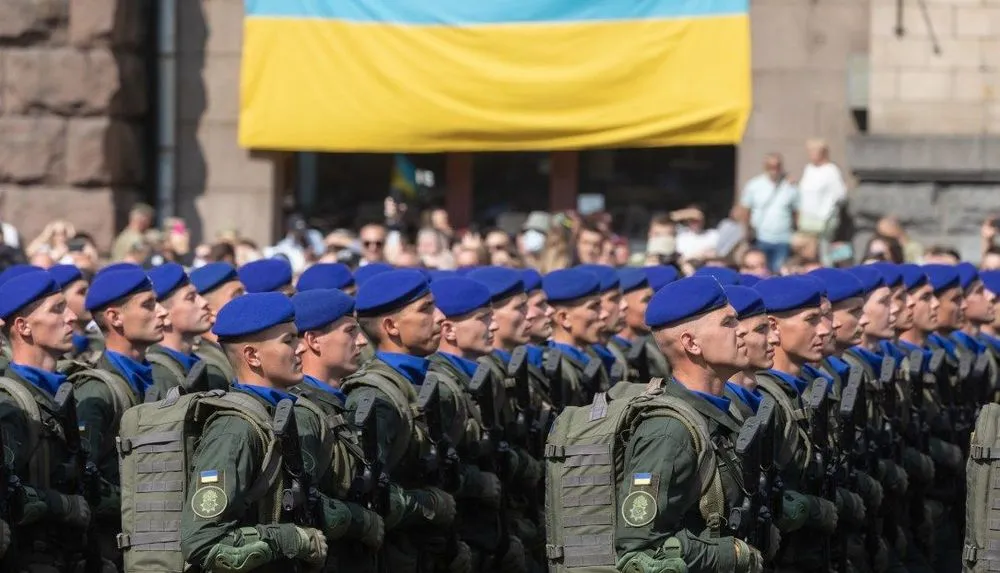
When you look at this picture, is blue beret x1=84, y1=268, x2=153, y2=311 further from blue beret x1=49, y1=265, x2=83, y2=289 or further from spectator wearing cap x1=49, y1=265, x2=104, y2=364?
blue beret x1=49, y1=265, x2=83, y2=289

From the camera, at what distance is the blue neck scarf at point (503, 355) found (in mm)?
9867

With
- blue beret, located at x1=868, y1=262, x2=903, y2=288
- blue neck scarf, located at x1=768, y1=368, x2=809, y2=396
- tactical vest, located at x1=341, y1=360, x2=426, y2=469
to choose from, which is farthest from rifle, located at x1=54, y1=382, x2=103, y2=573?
blue beret, located at x1=868, y1=262, x2=903, y2=288

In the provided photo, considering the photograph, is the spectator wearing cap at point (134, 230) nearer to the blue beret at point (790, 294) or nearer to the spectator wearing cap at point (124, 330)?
the spectator wearing cap at point (124, 330)

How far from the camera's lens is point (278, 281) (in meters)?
10.6

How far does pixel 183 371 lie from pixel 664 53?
8959 mm

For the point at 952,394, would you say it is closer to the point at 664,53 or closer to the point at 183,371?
the point at 183,371

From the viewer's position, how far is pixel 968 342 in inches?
487

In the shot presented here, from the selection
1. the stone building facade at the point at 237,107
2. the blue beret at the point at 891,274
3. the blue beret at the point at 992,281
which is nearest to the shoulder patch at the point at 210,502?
the blue beret at the point at 891,274

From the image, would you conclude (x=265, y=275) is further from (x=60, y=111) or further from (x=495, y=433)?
(x=60, y=111)

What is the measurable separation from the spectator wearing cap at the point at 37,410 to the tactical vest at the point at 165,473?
751 millimetres

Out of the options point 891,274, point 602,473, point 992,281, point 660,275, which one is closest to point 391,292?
point 602,473

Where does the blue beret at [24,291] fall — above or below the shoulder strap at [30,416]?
above

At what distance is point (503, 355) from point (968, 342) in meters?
3.59

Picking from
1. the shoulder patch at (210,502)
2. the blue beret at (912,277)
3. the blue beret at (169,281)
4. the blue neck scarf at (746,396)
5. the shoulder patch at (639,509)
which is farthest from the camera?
the blue beret at (912,277)
